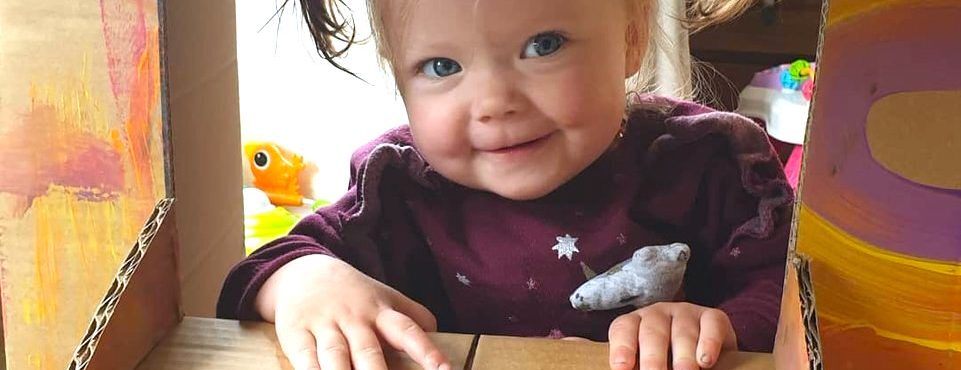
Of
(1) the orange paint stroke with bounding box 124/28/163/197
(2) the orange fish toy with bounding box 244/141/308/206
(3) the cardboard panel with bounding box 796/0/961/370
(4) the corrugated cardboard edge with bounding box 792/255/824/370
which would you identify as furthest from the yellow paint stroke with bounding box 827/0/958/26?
(2) the orange fish toy with bounding box 244/141/308/206

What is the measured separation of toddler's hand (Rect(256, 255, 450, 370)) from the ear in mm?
193

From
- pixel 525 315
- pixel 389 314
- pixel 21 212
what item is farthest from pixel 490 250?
pixel 21 212

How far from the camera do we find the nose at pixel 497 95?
0.55 metres

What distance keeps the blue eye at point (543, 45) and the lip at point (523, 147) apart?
5cm

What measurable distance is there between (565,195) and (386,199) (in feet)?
0.36

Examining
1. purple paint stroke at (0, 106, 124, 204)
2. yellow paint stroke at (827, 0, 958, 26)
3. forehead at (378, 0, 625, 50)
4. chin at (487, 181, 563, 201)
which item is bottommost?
chin at (487, 181, 563, 201)

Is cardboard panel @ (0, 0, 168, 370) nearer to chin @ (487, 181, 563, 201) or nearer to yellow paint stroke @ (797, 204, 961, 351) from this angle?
chin @ (487, 181, 563, 201)

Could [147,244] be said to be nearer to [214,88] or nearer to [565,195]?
[214,88]

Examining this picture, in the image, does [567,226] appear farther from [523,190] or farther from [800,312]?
[800,312]

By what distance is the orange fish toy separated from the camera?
80 centimetres

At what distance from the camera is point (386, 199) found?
2.19 ft

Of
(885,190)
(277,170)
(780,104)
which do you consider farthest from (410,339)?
(780,104)

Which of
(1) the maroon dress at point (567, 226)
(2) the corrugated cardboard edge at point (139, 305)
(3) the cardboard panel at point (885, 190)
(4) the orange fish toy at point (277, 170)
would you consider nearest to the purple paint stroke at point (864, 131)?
(3) the cardboard panel at point (885, 190)

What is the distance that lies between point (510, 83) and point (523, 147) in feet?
0.15
